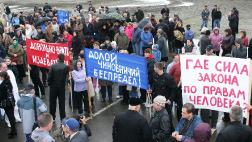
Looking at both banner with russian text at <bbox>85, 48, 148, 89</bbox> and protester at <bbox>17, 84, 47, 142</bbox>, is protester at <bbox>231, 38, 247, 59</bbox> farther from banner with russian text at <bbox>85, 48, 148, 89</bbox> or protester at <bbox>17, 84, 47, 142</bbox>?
protester at <bbox>17, 84, 47, 142</bbox>

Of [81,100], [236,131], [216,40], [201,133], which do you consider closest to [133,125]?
[201,133]

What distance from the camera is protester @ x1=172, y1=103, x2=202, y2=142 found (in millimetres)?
7637

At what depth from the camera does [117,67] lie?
1144 centimetres

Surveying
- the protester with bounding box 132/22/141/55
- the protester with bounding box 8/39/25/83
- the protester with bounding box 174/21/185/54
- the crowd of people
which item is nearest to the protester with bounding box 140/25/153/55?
the crowd of people

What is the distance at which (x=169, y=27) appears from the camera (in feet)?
62.1

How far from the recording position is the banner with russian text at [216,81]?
8.96m

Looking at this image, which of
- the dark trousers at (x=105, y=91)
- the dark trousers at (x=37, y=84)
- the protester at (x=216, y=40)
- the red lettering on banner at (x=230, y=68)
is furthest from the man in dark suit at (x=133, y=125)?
the protester at (x=216, y=40)

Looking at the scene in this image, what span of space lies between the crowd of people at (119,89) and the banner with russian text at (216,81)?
0.41m

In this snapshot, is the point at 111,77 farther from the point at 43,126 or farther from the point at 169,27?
the point at 169,27

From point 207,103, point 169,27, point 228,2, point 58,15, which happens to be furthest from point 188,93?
point 228,2

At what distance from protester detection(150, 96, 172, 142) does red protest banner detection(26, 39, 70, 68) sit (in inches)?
184

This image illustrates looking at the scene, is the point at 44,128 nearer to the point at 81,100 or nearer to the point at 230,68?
the point at 230,68

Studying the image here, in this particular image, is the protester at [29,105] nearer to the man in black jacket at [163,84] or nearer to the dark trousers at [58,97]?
the dark trousers at [58,97]

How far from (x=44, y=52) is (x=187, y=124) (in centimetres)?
631
